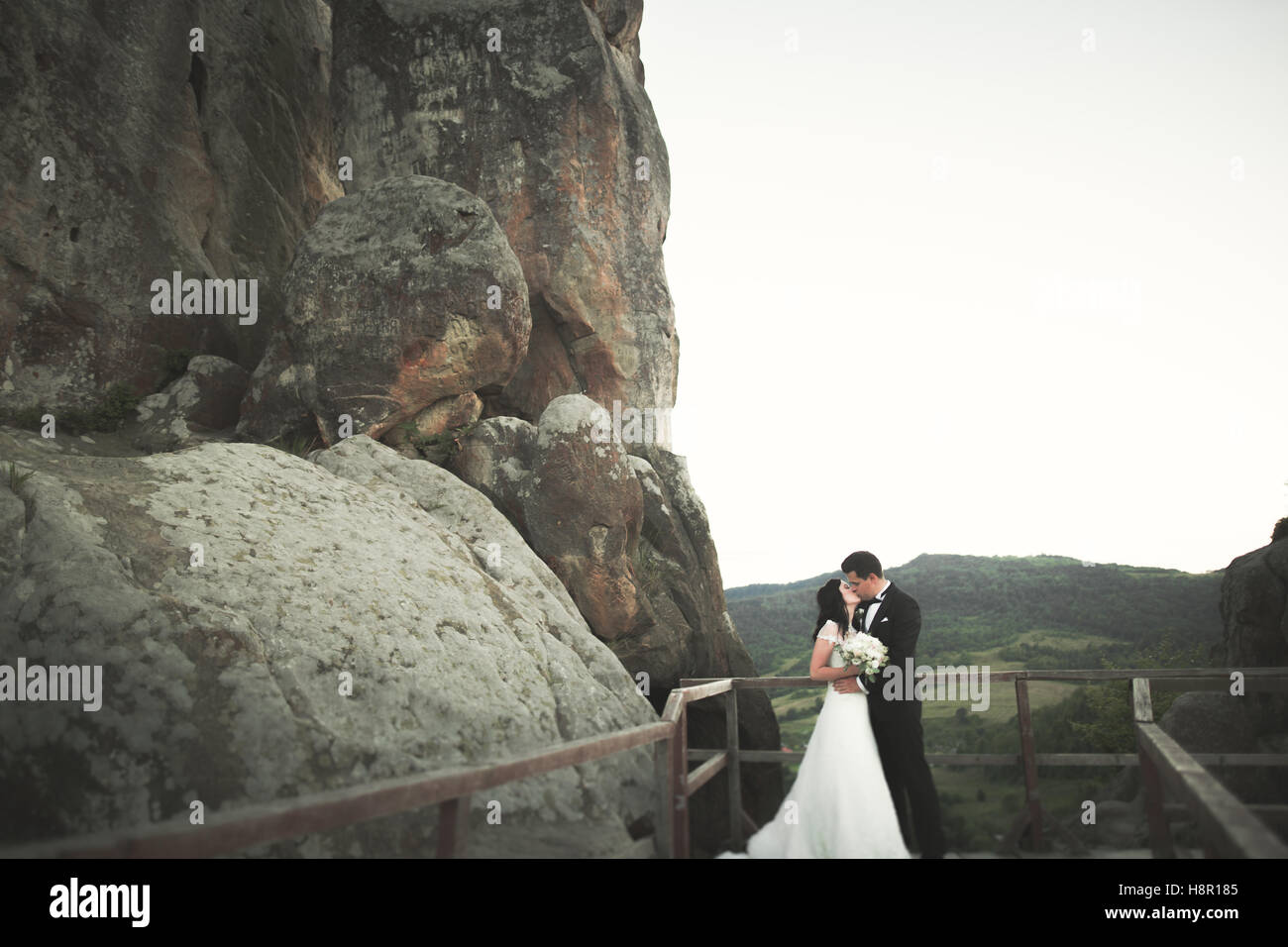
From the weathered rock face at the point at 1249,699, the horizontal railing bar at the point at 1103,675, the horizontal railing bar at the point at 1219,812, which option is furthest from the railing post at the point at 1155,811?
the weathered rock face at the point at 1249,699

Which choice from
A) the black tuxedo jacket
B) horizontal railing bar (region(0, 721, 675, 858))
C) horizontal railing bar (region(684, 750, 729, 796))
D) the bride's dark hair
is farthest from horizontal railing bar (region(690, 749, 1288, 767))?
horizontal railing bar (region(0, 721, 675, 858))

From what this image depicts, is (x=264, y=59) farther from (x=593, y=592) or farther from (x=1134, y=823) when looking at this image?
(x=1134, y=823)

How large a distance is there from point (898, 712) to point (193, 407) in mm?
13141

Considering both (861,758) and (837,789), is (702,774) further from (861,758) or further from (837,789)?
(861,758)

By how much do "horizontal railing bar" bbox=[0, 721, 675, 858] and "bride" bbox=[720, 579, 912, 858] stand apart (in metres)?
3.04

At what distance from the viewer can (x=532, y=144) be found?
20.9 meters

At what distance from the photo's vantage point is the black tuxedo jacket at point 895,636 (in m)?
6.49

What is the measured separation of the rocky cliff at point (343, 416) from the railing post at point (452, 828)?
7.98ft

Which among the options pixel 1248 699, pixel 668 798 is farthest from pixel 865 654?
pixel 1248 699

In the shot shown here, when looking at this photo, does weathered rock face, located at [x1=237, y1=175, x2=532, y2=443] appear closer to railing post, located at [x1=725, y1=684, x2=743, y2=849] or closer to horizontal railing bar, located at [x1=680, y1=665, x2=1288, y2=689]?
horizontal railing bar, located at [x1=680, y1=665, x2=1288, y2=689]

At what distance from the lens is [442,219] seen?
1568 cm

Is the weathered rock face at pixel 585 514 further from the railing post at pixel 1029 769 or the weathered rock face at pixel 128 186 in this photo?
the railing post at pixel 1029 769

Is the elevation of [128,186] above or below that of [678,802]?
above

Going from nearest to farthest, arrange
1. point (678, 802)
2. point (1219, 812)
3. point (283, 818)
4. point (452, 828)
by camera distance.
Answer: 1. point (283, 818)
2. point (1219, 812)
3. point (452, 828)
4. point (678, 802)
